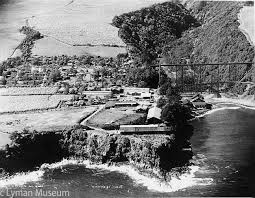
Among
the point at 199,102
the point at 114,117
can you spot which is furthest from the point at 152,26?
the point at 114,117

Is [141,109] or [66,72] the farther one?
[66,72]

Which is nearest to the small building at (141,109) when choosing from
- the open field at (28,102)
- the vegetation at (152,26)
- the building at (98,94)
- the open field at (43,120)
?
the open field at (43,120)

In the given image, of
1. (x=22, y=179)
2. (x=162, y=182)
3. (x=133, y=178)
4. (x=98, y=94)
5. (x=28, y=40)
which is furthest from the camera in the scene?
(x=28, y=40)

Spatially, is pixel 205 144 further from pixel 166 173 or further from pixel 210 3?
pixel 210 3

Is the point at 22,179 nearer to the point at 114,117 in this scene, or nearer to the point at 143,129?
the point at 143,129

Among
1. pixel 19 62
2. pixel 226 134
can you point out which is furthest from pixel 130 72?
pixel 226 134

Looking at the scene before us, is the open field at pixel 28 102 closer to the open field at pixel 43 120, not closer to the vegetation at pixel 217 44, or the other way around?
the open field at pixel 43 120

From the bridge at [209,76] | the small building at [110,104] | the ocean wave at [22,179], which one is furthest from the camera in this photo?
the bridge at [209,76]
